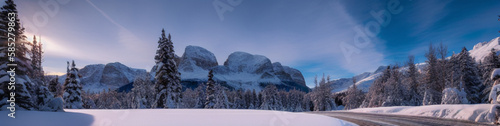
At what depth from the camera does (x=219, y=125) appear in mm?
5410

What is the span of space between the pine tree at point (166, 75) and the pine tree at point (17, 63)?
10674 millimetres

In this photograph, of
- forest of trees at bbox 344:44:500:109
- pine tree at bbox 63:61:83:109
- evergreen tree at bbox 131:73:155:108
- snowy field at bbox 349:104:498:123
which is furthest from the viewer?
evergreen tree at bbox 131:73:155:108

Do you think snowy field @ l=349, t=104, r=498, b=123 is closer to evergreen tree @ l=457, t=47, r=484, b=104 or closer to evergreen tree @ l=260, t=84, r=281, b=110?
evergreen tree @ l=457, t=47, r=484, b=104

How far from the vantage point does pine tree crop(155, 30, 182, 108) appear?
2270 cm

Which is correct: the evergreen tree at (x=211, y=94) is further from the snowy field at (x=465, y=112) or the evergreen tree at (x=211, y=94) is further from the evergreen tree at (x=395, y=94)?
the evergreen tree at (x=395, y=94)

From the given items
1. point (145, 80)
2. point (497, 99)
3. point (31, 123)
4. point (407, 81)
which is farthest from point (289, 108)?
point (31, 123)

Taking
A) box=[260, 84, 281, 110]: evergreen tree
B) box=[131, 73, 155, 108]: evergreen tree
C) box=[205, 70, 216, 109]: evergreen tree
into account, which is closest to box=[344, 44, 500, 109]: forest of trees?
box=[260, 84, 281, 110]: evergreen tree

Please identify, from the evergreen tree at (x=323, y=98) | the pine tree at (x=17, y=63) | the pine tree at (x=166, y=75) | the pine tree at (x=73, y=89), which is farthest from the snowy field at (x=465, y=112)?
the evergreen tree at (x=323, y=98)

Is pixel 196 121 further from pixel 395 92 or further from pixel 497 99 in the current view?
pixel 395 92

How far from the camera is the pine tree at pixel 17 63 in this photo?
10270 millimetres

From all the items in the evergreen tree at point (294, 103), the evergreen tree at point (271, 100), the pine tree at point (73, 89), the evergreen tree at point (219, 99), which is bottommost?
the evergreen tree at point (294, 103)

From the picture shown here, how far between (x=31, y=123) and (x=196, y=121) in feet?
11.8

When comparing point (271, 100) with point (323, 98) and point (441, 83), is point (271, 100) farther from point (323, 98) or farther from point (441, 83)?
point (441, 83)

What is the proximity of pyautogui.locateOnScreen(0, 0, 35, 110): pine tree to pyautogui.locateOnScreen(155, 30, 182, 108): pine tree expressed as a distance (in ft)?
35.0
